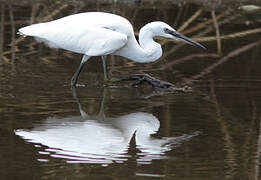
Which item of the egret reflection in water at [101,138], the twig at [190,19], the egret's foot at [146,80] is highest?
the twig at [190,19]

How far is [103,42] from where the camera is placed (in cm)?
935

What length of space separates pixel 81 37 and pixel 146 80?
990mm

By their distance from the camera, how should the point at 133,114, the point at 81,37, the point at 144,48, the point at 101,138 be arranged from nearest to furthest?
the point at 101,138 < the point at 133,114 < the point at 81,37 < the point at 144,48

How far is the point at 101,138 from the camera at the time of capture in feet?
23.4

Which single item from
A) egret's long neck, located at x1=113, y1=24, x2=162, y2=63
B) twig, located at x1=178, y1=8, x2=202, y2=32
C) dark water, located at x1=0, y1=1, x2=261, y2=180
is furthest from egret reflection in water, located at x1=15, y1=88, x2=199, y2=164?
twig, located at x1=178, y1=8, x2=202, y2=32

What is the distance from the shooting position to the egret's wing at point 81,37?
9.37m

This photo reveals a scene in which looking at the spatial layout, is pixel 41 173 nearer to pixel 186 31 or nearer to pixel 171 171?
pixel 171 171

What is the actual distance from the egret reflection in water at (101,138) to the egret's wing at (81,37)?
4.55 ft

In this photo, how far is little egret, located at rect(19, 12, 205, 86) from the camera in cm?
941

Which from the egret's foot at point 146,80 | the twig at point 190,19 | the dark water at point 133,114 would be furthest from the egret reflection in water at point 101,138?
the twig at point 190,19

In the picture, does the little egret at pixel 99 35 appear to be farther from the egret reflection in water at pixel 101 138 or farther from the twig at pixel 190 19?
the twig at pixel 190 19

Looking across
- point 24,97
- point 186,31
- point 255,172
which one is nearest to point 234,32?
point 186,31

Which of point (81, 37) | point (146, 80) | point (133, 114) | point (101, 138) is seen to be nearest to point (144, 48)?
point (146, 80)

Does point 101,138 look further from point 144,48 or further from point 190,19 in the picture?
point 190,19
